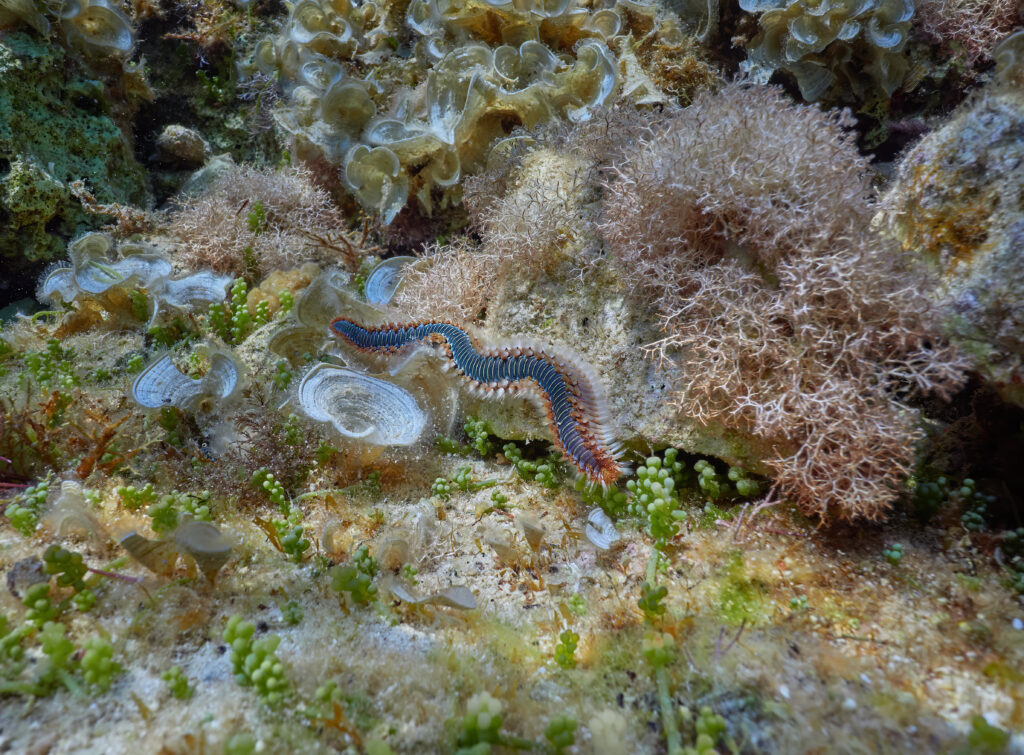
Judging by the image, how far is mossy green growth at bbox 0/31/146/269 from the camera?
201 inches

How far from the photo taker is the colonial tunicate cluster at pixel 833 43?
430 cm

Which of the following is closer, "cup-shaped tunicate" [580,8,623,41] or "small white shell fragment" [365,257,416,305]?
"cup-shaped tunicate" [580,8,623,41]

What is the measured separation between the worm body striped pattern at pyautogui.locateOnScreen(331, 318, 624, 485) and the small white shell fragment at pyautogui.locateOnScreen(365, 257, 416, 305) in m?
0.91

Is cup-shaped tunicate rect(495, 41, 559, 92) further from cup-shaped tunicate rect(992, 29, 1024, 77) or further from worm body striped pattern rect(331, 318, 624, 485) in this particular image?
cup-shaped tunicate rect(992, 29, 1024, 77)

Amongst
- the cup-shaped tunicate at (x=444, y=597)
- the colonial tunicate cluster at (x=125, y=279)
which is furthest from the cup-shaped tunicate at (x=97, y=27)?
the cup-shaped tunicate at (x=444, y=597)

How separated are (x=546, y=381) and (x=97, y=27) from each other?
697cm

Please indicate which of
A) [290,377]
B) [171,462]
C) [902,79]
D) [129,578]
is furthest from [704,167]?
[171,462]

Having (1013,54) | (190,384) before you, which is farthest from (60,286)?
(1013,54)

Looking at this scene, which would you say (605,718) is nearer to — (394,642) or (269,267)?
(394,642)

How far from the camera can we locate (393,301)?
16.6 ft

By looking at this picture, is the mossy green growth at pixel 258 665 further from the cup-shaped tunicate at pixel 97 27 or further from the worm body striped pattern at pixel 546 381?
the cup-shaped tunicate at pixel 97 27

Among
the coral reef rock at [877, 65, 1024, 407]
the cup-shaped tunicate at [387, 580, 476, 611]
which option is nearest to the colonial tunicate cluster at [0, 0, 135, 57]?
the cup-shaped tunicate at [387, 580, 476, 611]

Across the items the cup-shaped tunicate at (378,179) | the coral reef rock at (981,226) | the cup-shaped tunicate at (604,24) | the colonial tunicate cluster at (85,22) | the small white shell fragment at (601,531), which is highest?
the cup-shaped tunicate at (604,24)

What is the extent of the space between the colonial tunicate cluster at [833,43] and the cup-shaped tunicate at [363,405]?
4704 millimetres
